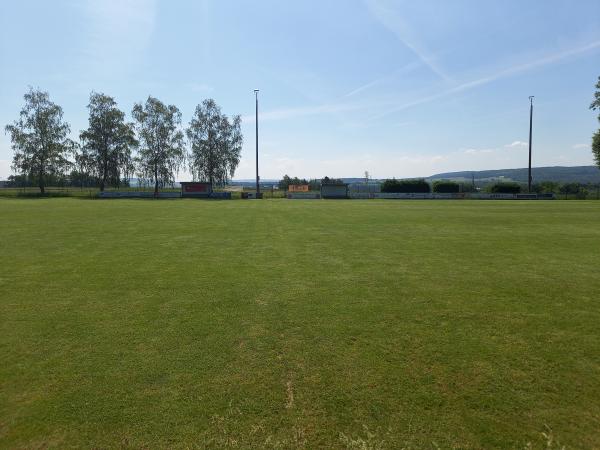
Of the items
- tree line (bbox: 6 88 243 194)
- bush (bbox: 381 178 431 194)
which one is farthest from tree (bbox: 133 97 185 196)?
bush (bbox: 381 178 431 194)

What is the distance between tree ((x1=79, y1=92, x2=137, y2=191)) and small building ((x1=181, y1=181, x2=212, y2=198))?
1374 centimetres

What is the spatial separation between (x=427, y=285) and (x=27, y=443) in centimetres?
624

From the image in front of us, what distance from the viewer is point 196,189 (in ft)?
173

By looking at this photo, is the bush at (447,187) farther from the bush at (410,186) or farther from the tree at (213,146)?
the tree at (213,146)

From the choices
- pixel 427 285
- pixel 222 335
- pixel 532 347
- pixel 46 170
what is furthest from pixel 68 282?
pixel 46 170

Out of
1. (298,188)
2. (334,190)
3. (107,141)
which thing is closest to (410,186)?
(334,190)

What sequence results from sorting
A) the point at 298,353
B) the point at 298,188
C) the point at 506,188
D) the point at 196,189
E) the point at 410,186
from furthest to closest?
1. the point at 298,188
2. the point at 410,186
3. the point at 506,188
4. the point at 196,189
5. the point at 298,353

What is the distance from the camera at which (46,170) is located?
55.4 metres

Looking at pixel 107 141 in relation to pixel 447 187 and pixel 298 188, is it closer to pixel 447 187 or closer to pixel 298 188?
pixel 298 188

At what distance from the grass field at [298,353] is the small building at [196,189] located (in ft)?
144

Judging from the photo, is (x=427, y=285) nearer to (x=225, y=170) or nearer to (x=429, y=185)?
(x=429, y=185)

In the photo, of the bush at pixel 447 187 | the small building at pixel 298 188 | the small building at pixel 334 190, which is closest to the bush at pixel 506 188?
the bush at pixel 447 187

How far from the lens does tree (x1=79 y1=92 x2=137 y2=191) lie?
5759cm

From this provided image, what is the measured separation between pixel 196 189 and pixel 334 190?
1920cm
